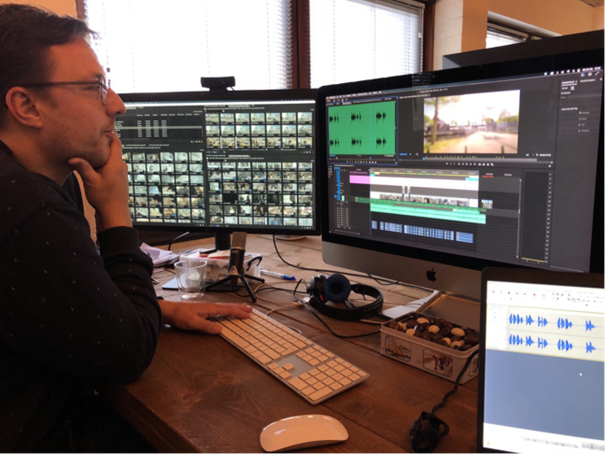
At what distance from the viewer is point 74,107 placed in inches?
32.3


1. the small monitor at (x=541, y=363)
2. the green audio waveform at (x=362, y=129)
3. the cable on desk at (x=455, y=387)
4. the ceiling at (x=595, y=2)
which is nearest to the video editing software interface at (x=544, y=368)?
the small monitor at (x=541, y=363)

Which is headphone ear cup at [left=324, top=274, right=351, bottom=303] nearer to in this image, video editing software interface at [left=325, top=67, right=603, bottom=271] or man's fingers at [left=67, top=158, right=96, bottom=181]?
video editing software interface at [left=325, top=67, right=603, bottom=271]

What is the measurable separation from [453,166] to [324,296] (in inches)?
16.7

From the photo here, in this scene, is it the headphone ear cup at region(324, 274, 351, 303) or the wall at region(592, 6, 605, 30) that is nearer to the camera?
the headphone ear cup at region(324, 274, 351, 303)

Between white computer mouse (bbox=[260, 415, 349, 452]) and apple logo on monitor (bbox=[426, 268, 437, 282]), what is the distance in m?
0.46

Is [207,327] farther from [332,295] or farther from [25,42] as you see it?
[25,42]

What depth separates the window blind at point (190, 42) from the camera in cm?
197

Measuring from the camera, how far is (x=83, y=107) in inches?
32.8

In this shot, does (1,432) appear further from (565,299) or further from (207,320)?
(565,299)

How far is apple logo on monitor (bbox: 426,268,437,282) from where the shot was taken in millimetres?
942

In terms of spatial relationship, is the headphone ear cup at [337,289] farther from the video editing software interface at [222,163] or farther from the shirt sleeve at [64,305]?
the shirt sleeve at [64,305]

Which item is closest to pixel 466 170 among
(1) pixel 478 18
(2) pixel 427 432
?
(2) pixel 427 432

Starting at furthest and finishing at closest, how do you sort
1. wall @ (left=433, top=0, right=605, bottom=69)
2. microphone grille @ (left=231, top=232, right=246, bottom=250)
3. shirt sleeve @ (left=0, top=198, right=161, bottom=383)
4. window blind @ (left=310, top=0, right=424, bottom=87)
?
wall @ (left=433, top=0, right=605, bottom=69) → window blind @ (left=310, top=0, right=424, bottom=87) → microphone grille @ (left=231, top=232, right=246, bottom=250) → shirt sleeve @ (left=0, top=198, right=161, bottom=383)

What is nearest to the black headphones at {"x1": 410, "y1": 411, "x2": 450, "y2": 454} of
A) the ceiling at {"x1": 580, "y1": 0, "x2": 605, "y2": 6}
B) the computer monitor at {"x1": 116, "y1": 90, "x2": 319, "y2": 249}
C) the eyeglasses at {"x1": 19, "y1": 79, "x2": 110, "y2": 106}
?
the computer monitor at {"x1": 116, "y1": 90, "x2": 319, "y2": 249}
